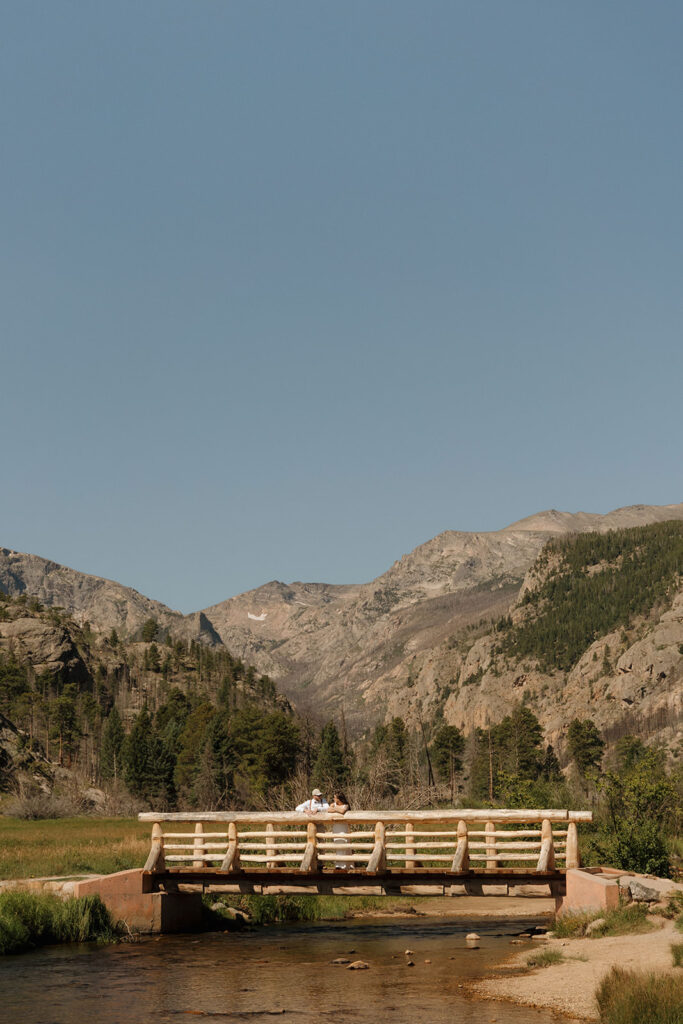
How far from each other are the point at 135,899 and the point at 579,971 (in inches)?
546

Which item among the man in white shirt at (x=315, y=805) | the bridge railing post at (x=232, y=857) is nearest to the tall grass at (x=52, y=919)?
the bridge railing post at (x=232, y=857)

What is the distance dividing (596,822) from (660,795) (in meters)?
11.1

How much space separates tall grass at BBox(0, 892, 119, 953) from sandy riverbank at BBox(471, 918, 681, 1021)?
38.9ft

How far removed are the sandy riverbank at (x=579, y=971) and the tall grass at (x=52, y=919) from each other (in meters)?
11.9

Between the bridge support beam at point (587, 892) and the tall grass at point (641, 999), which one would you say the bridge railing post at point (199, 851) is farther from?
the tall grass at point (641, 999)

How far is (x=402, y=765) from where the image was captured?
13612cm

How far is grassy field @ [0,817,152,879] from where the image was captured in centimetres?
3710

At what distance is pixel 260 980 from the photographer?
2252 centimetres

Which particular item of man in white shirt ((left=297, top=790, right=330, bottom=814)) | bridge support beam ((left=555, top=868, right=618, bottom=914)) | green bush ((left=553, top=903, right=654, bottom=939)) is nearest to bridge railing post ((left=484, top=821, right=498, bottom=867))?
bridge support beam ((left=555, top=868, right=618, bottom=914))

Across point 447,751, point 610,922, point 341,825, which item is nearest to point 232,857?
point 341,825

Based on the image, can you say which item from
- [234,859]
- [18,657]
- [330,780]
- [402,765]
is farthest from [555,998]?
[18,657]

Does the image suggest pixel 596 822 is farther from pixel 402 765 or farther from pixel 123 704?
pixel 123 704

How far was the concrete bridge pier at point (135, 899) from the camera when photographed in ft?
95.5

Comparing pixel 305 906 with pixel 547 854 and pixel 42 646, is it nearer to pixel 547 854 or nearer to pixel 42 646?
pixel 547 854
